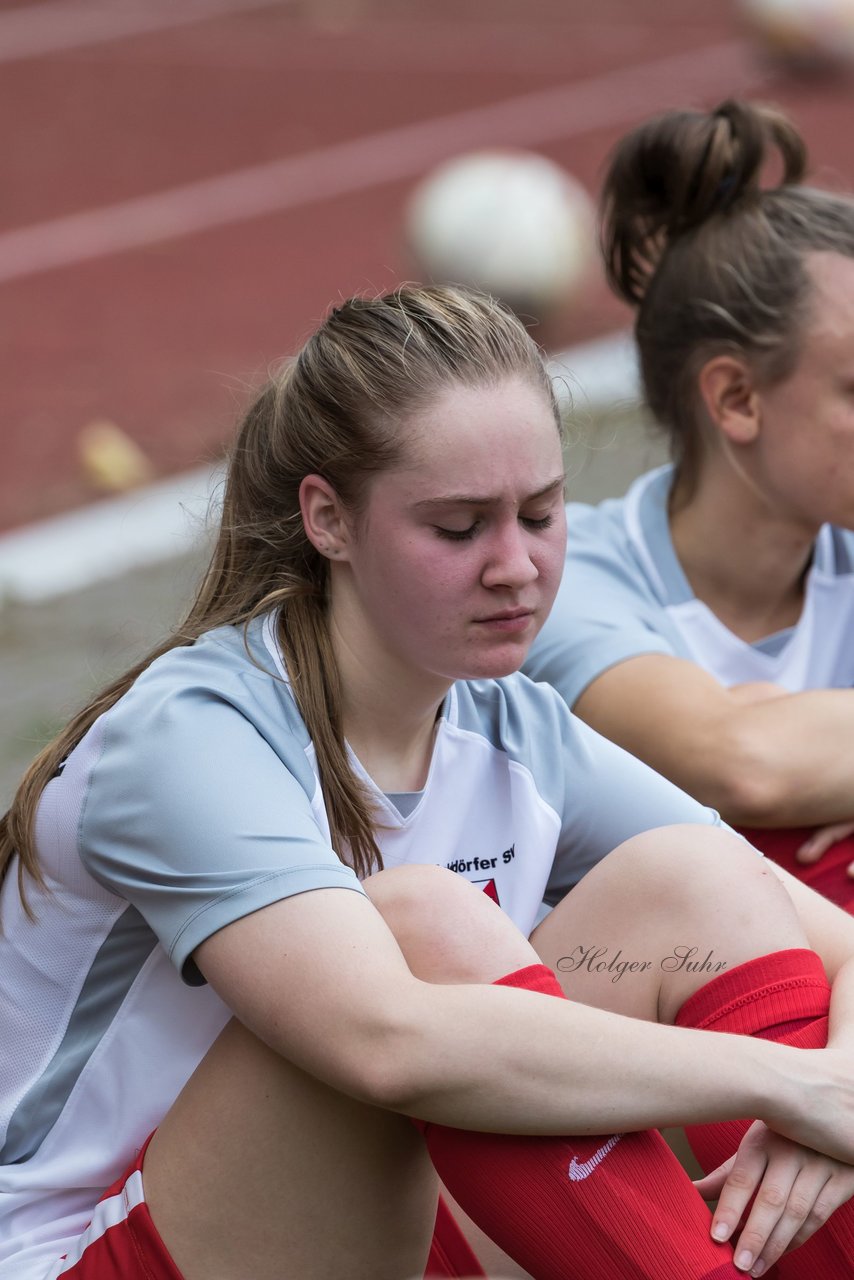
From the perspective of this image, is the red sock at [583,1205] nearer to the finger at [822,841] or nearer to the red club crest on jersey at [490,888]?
the red club crest on jersey at [490,888]

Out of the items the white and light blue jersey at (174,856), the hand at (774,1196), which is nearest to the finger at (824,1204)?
the hand at (774,1196)

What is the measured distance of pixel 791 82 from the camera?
11227 mm

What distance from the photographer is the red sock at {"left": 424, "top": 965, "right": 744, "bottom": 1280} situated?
167 centimetres

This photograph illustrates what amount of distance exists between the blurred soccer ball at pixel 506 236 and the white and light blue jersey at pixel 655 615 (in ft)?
11.9

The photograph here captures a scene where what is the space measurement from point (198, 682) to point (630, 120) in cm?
896

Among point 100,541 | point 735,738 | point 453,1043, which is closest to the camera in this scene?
point 453,1043

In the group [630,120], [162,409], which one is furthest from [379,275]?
[630,120]

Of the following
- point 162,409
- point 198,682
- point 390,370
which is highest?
point 390,370

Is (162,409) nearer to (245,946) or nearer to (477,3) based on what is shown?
(245,946)

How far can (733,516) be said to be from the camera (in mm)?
2760

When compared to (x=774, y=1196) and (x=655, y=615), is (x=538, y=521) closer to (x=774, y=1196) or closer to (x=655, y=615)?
(x=774, y=1196)

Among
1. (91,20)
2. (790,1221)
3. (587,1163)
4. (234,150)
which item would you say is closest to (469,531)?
(587,1163)

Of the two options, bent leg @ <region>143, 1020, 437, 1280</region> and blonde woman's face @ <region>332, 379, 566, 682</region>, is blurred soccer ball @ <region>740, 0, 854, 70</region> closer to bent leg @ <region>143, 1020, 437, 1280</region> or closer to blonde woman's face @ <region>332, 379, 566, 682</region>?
blonde woman's face @ <region>332, 379, 566, 682</region>

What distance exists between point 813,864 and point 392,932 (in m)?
0.94
